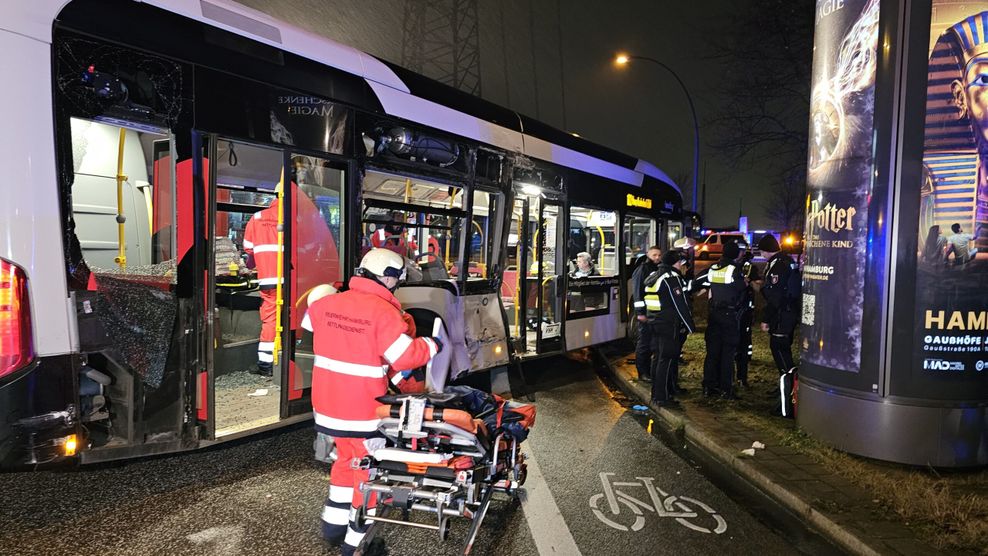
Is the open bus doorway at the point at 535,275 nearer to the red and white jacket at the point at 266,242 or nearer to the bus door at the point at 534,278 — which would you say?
the bus door at the point at 534,278

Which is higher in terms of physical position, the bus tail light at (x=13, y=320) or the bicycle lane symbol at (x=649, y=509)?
the bus tail light at (x=13, y=320)

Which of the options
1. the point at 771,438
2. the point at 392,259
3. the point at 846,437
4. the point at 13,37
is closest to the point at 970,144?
the point at 846,437

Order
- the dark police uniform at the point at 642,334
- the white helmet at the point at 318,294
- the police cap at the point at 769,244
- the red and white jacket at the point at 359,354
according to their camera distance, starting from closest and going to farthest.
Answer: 1. the red and white jacket at the point at 359,354
2. the white helmet at the point at 318,294
3. the police cap at the point at 769,244
4. the dark police uniform at the point at 642,334

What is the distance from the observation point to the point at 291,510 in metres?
3.99

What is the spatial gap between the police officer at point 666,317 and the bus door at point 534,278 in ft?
4.96

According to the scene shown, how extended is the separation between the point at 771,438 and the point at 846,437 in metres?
0.71

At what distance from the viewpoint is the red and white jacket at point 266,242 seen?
5.74m

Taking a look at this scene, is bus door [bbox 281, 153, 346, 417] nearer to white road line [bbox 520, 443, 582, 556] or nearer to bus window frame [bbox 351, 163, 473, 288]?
bus window frame [bbox 351, 163, 473, 288]

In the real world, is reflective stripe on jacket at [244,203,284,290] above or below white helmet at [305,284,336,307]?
above

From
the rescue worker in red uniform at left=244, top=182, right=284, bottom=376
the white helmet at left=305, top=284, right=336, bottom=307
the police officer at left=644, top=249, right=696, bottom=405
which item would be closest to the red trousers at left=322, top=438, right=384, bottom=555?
the white helmet at left=305, top=284, right=336, bottom=307

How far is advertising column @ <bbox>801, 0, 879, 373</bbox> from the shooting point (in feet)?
16.9

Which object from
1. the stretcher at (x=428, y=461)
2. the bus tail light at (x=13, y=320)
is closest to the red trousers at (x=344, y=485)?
the stretcher at (x=428, y=461)

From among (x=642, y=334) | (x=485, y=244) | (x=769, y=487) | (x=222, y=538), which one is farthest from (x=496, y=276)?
(x=222, y=538)

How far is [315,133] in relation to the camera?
4.83 meters
